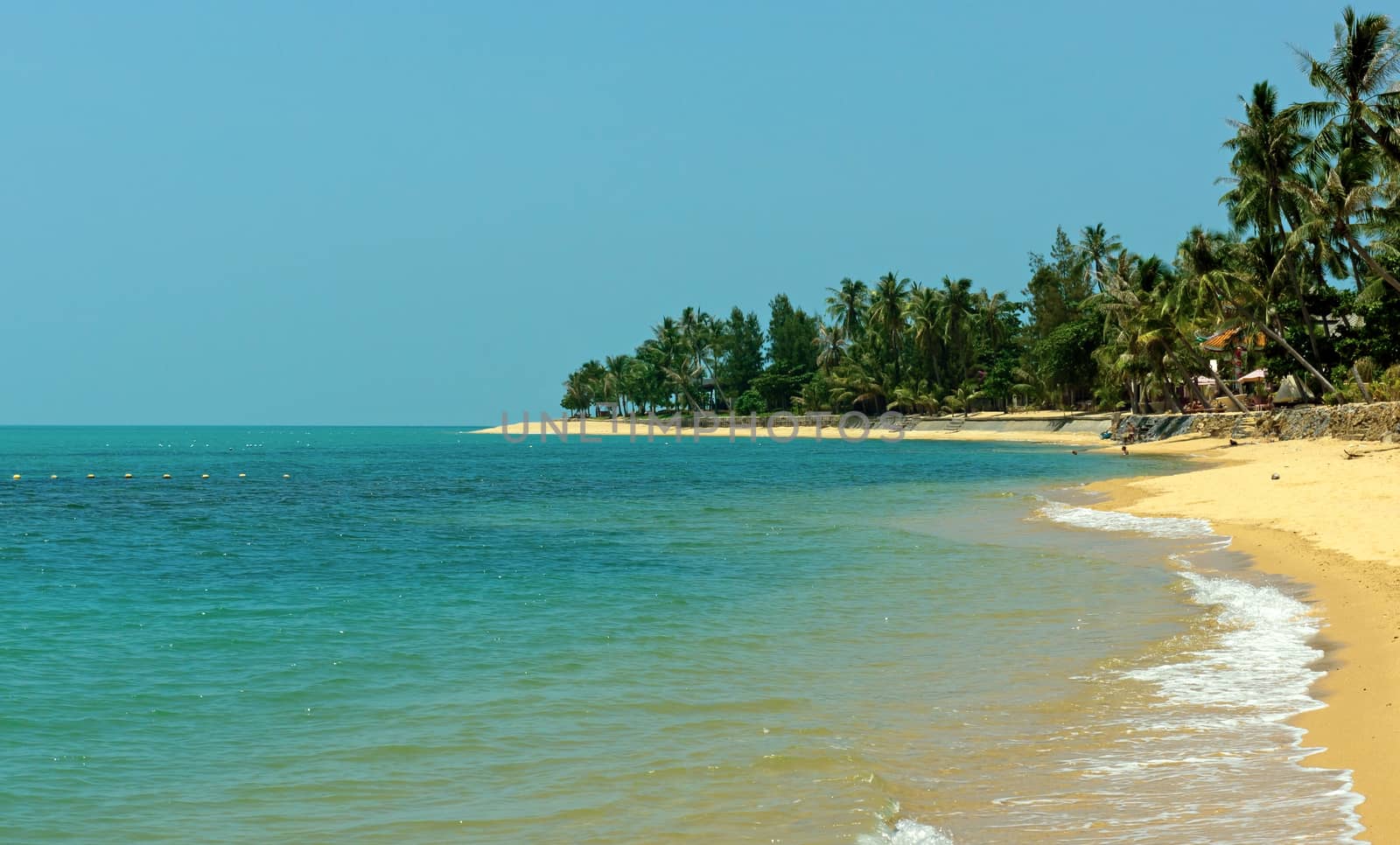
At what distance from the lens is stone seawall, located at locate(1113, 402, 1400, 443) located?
38250 millimetres

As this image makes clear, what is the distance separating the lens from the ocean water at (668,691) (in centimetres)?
653

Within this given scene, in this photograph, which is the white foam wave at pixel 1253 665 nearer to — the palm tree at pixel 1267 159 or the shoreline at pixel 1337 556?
the shoreline at pixel 1337 556

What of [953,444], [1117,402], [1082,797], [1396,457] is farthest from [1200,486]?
[1117,402]

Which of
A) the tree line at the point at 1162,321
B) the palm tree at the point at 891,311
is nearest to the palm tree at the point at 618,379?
the tree line at the point at 1162,321

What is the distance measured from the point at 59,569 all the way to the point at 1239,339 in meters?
67.2

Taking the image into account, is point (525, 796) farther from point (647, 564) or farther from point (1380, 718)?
point (647, 564)

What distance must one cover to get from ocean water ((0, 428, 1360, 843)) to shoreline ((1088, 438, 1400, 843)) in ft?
0.78

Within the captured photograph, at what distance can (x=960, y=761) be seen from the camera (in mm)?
7375

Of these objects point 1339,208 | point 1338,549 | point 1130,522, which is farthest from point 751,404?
point 1338,549

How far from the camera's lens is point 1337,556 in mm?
15555

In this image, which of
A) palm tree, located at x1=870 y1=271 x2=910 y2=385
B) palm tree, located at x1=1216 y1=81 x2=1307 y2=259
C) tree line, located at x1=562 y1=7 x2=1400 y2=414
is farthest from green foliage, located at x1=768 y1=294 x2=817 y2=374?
palm tree, located at x1=1216 y1=81 x2=1307 y2=259

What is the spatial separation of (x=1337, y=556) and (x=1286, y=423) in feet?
126

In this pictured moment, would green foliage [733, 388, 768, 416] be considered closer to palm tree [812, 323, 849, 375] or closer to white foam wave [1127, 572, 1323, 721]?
palm tree [812, 323, 849, 375]
